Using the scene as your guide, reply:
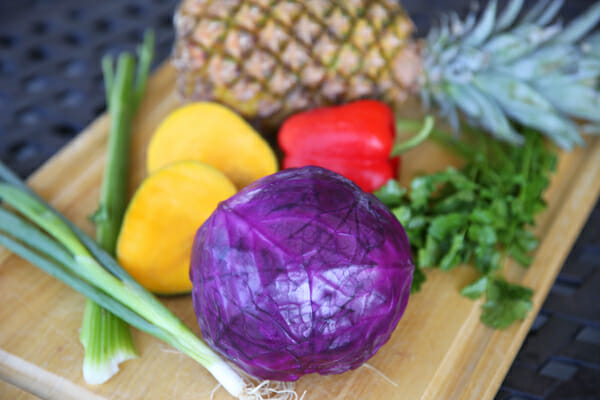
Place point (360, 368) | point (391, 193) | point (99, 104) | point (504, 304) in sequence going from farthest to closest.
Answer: point (99, 104) < point (391, 193) < point (504, 304) < point (360, 368)

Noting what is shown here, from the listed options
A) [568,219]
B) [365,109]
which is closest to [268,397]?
[365,109]

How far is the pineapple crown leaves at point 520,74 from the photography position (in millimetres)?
1509

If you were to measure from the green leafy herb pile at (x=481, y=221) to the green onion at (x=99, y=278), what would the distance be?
0.51 meters

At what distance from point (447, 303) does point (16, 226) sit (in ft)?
3.43

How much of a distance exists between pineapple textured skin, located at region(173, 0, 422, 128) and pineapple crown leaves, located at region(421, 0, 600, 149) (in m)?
0.13

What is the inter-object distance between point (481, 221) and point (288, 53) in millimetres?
709

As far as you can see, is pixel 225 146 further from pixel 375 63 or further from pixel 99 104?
pixel 99 104

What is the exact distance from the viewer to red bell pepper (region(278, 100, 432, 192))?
4.58ft

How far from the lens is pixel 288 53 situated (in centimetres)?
144

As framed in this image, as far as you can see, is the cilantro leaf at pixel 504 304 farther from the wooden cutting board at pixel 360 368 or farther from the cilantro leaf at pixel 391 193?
the cilantro leaf at pixel 391 193

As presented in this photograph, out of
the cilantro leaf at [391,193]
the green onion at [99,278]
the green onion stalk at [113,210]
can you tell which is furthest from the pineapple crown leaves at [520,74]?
the green onion at [99,278]

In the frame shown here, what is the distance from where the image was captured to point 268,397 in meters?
1.02

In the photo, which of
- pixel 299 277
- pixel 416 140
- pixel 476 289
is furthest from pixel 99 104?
pixel 476 289

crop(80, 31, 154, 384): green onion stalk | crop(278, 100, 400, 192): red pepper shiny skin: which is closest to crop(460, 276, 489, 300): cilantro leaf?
crop(278, 100, 400, 192): red pepper shiny skin
